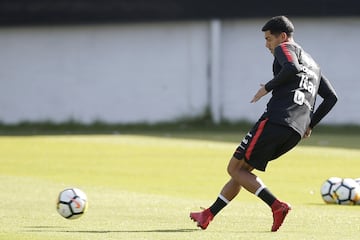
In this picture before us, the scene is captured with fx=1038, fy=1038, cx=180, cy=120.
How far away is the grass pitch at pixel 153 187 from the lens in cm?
1069

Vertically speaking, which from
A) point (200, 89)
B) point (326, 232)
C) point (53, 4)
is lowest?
point (326, 232)

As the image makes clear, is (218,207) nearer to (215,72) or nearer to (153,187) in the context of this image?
(153,187)

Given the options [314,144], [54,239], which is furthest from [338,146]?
[54,239]

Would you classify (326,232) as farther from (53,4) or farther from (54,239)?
(53,4)

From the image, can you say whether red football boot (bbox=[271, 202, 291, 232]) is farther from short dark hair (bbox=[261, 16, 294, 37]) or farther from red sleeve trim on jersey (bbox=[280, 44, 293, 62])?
short dark hair (bbox=[261, 16, 294, 37])

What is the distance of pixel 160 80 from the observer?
3238 cm

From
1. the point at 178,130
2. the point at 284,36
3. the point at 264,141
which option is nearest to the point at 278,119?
the point at 264,141

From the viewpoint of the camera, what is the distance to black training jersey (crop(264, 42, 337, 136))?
33.8 feet

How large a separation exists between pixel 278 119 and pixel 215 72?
21.9 meters

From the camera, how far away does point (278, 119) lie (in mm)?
10344

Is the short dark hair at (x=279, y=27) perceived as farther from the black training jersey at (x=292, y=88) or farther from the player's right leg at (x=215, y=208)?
the player's right leg at (x=215, y=208)

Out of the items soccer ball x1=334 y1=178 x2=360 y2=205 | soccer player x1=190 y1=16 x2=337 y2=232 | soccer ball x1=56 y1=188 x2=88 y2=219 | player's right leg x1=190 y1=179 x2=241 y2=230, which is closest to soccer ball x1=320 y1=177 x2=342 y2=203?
soccer ball x1=334 y1=178 x2=360 y2=205

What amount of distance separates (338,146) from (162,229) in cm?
1398

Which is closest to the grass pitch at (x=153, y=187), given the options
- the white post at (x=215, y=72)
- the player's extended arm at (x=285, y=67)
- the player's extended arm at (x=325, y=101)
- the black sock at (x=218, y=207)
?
the black sock at (x=218, y=207)
